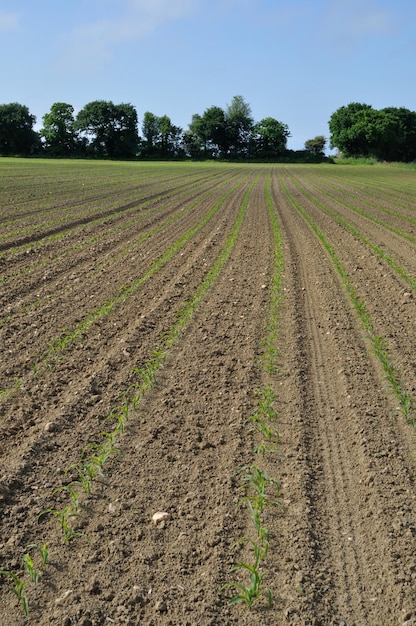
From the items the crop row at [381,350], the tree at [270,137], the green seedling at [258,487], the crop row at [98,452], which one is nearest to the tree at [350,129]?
the tree at [270,137]

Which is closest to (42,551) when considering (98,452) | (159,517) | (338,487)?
(159,517)

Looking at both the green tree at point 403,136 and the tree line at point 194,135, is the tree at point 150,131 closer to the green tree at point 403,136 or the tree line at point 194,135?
the tree line at point 194,135

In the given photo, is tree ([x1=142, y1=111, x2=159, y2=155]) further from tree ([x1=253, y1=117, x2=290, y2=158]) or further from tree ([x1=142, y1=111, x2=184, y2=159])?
tree ([x1=253, y1=117, x2=290, y2=158])

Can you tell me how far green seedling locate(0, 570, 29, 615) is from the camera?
3.18 m

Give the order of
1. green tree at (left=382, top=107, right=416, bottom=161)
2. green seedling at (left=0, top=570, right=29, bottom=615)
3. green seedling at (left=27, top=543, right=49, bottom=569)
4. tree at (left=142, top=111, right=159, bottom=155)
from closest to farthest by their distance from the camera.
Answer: green seedling at (left=0, top=570, right=29, bottom=615), green seedling at (left=27, top=543, right=49, bottom=569), green tree at (left=382, top=107, right=416, bottom=161), tree at (left=142, top=111, right=159, bottom=155)

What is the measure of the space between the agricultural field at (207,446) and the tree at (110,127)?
9871 centimetres

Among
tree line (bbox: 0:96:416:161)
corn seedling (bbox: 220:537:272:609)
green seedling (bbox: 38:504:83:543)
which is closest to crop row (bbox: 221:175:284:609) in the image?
corn seedling (bbox: 220:537:272:609)

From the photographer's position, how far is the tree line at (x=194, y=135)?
100 m

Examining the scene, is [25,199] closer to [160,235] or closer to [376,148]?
[160,235]

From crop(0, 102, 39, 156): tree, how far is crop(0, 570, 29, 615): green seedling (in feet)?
356

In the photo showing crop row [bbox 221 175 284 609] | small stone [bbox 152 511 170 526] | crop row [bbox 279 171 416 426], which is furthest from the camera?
crop row [bbox 279 171 416 426]

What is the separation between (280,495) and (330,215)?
676 inches

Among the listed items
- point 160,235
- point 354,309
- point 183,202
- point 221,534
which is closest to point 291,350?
point 354,309

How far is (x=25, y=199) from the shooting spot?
23.2 metres
